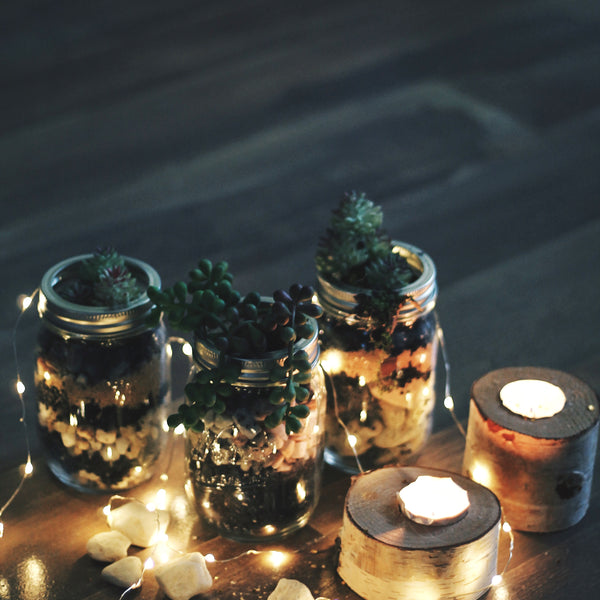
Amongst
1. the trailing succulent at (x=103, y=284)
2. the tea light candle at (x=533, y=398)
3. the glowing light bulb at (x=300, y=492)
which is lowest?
the glowing light bulb at (x=300, y=492)

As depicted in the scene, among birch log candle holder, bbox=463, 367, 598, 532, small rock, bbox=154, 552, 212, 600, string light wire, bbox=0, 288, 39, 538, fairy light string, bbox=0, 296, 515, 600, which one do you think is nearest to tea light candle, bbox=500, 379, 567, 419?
birch log candle holder, bbox=463, 367, 598, 532

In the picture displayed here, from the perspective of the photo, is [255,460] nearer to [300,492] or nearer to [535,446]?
[300,492]

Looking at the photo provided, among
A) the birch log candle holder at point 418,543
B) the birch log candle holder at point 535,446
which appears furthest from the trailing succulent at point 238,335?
the birch log candle holder at point 535,446

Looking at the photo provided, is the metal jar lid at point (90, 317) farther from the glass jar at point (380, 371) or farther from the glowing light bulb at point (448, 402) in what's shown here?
the glowing light bulb at point (448, 402)

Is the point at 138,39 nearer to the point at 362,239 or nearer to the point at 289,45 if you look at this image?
the point at 289,45

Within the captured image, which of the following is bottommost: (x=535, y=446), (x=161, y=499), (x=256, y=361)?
(x=161, y=499)

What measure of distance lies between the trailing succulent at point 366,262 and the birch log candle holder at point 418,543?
0.58ft

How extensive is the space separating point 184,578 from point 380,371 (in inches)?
11.6

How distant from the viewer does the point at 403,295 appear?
103 centimetres

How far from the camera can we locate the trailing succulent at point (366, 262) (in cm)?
102

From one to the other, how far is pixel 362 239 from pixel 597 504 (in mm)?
399

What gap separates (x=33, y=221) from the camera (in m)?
1.63

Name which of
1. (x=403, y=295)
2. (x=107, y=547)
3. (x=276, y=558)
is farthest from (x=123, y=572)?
(x=403, y=295)

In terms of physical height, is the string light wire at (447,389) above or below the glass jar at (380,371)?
below
